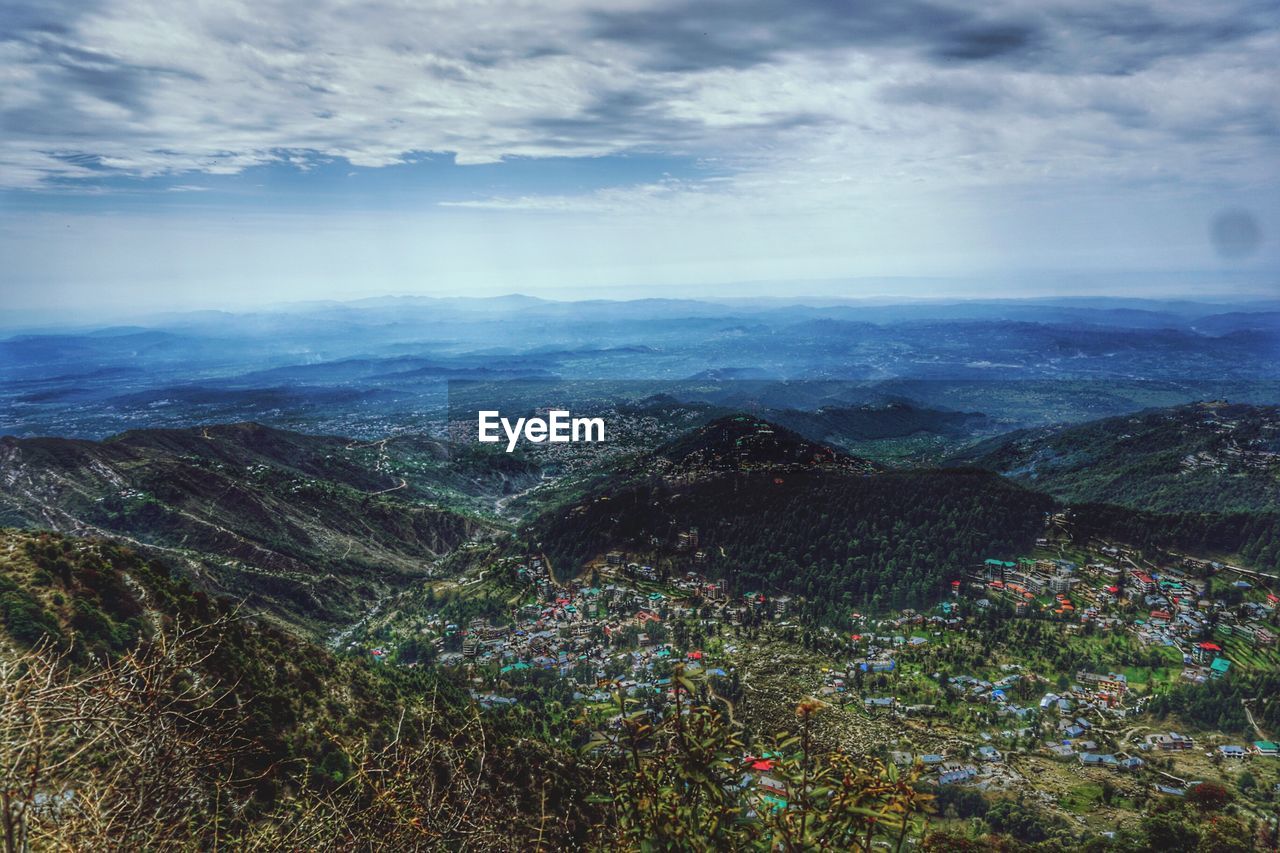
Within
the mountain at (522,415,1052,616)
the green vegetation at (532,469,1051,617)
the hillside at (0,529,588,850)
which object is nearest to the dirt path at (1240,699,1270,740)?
the green vegetation at (532,469,1051,617)

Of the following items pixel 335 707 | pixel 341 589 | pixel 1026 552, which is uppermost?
pixel 335 707

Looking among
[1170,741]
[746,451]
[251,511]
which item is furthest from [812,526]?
[251,511]

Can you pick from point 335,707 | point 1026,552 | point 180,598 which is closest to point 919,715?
point 1026,552

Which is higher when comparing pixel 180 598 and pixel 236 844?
pixel 236 844

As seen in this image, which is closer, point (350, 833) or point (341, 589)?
point (350, 833)

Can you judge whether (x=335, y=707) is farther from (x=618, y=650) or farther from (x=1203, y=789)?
(x=1203, y=789)

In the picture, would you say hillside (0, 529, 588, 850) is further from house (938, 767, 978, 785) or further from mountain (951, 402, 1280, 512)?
mountain (951, 402, 1280, 512)
